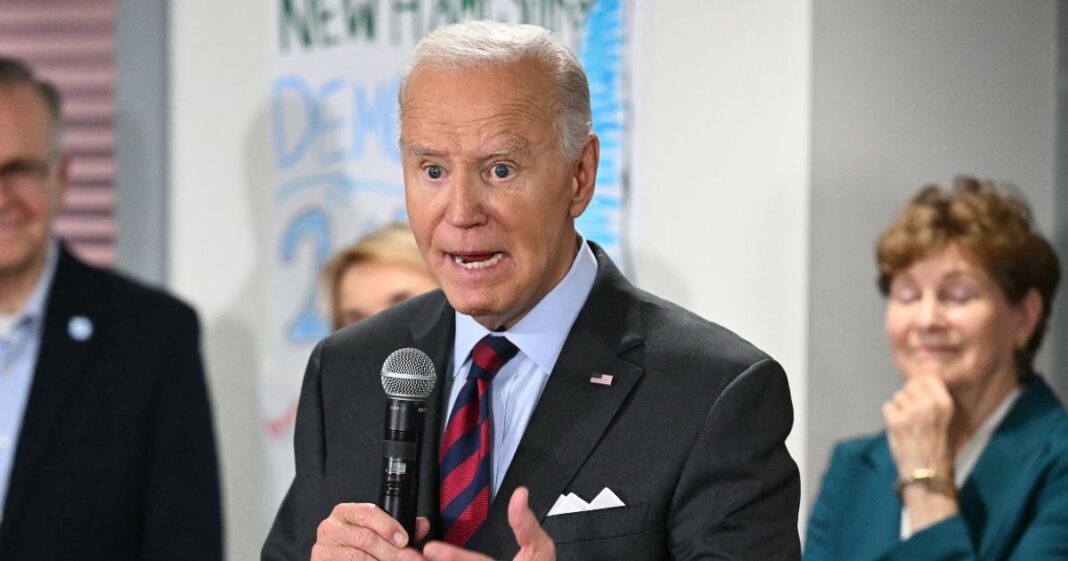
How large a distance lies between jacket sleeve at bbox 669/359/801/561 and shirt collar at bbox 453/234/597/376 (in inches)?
10.3

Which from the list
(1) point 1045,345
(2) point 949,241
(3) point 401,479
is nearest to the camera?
(3) point 401,479

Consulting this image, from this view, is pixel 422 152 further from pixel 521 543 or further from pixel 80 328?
pixel 80 328

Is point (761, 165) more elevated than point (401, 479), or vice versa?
→ point (761, 165)

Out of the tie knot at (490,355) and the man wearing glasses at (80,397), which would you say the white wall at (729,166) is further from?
the tie knot at (490,355)

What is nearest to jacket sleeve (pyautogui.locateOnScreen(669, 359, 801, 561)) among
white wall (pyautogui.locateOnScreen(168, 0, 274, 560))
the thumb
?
the thumb

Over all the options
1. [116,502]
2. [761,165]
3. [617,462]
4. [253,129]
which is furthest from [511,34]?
[253,129]

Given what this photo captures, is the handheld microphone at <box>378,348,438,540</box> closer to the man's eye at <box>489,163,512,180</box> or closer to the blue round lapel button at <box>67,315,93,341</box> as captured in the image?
the man's eye at <box>489,163,512,180</box>

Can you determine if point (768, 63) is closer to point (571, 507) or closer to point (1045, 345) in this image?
point (1045, 345)

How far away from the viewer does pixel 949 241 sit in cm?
338

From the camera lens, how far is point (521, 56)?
196cm

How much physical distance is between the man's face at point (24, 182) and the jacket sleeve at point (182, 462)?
35 cm

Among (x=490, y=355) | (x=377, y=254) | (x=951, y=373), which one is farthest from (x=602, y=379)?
(x=377, y=254)

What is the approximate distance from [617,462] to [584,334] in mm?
198

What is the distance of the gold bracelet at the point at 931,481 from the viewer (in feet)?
10.6
